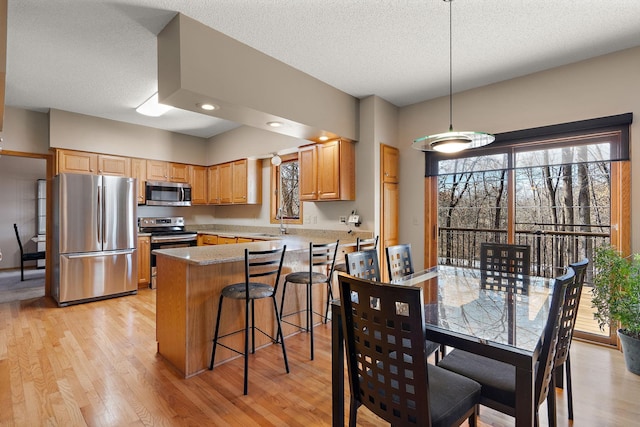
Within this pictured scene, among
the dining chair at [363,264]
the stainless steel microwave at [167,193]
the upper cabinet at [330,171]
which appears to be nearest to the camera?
the dining chair at [363,264]

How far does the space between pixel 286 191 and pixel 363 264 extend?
3359mm

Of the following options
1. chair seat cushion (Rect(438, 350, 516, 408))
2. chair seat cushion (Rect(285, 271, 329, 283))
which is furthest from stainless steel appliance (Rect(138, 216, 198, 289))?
chair seat cushion (Rect(438, 350, 516, 408))

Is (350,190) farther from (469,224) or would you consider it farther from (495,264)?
(495,264)

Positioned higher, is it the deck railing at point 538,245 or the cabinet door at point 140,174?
the cabinet door at point 140,174

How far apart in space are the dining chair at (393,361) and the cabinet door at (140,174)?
16.7 feet

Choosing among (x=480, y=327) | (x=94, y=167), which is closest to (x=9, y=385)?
(x=480, y=327)

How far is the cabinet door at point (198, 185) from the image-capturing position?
6121mm

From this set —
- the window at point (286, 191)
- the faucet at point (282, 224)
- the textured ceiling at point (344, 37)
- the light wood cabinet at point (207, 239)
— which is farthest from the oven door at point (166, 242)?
the textured ceiling at point (344, 37)

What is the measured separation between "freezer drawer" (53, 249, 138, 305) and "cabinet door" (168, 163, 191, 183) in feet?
5.38

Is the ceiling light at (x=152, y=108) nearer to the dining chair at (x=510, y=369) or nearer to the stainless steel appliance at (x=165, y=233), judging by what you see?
the stainless steel appliance at (x=165, y=233)

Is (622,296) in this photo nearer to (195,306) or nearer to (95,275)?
(195,306)

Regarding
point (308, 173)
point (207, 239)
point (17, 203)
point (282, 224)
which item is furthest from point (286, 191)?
point (17, 203)

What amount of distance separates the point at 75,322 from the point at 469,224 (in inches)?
190

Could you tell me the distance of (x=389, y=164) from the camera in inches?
163
